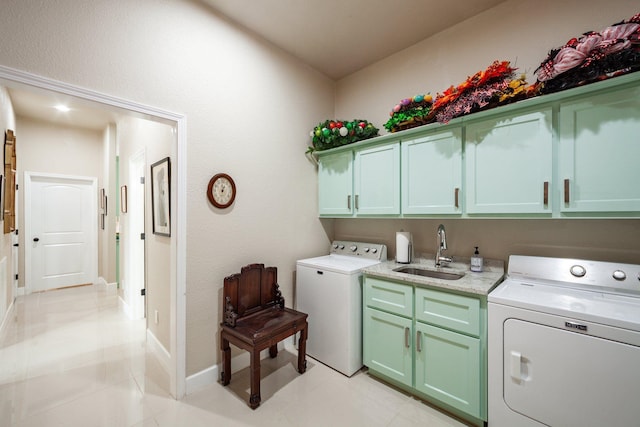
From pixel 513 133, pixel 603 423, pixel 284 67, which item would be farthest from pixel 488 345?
pixel 284 67

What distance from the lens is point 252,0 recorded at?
2.08 m

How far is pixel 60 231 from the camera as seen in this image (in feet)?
16.3

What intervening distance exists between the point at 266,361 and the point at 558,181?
2708 mm

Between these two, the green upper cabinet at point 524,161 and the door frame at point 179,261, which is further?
the door frame at point 179,261

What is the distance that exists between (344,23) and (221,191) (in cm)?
182

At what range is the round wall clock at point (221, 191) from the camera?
2170 millimetres

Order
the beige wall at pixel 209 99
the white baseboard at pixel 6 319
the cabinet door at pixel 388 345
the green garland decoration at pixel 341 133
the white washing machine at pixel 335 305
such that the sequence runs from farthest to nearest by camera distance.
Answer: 1. the white baseboard at pixel 6 319
2. the green garland decoration at pixel 341 133
3. the white washing machine at pixel 335 305
4. the cabinet door at pixel 388 345
5. the beige wall at pixel 209 99

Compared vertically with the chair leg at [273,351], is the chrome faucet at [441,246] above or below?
above

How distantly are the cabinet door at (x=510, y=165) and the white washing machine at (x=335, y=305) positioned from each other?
43.0 inches

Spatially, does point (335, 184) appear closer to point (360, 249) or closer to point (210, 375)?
point (360, 249)

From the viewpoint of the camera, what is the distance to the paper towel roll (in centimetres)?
246

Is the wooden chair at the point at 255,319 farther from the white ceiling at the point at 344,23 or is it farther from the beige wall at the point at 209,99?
the white ceiling at the point at 344,23

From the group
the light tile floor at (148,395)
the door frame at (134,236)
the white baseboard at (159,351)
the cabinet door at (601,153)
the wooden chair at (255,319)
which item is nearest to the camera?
the cabinet door at (601,153)

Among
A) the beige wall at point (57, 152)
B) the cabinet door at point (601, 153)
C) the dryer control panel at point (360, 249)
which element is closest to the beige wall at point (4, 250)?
the beige wall at point (57, 152)
